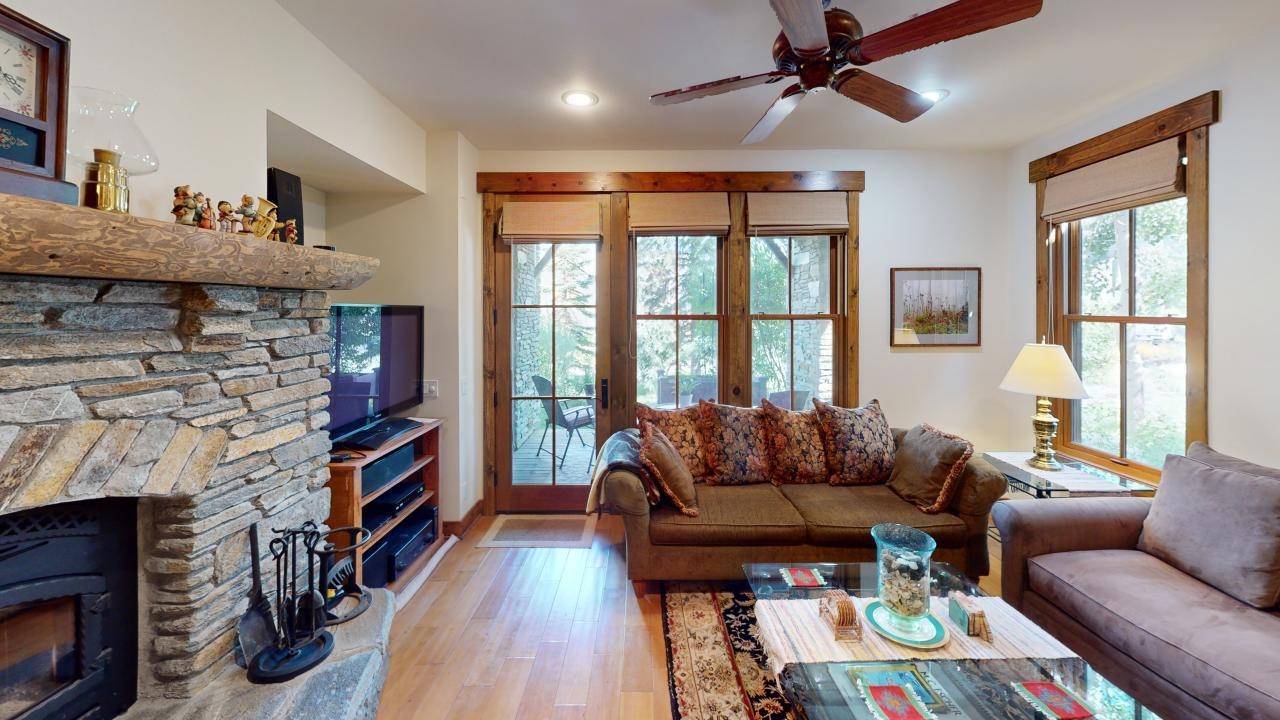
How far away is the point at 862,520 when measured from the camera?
2.46 m

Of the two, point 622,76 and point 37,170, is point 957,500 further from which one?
point 37,170

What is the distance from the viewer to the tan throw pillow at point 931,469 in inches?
98.5

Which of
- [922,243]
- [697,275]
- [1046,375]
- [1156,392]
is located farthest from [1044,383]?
[697,275]

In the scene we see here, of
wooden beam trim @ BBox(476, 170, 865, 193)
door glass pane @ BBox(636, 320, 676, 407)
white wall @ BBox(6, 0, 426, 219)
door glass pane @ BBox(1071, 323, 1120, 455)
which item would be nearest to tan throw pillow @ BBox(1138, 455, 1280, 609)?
door glass pane @ BBox(1071, 323, 1120, 455)

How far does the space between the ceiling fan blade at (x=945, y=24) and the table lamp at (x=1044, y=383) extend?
202cm

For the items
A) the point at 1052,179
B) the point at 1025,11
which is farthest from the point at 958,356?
the point at 1025,11

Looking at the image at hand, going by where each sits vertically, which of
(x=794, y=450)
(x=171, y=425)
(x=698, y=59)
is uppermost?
(x=698, y=59)

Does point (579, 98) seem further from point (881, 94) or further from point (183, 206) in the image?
point (183, 206)

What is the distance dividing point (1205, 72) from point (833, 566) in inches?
113

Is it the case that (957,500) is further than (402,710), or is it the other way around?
(957,500)

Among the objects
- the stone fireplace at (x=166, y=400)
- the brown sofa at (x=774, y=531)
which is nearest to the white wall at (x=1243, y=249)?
the brown sofa at (x=774, y=531)

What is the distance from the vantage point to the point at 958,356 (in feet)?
11.7

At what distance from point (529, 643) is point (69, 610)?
1.46 m

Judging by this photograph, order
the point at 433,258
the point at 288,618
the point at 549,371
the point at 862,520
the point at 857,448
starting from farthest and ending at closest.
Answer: the point at 549,371 < the point at 433,258 < the point at 857,448 < the point at 862,520 < the point at 288,618
